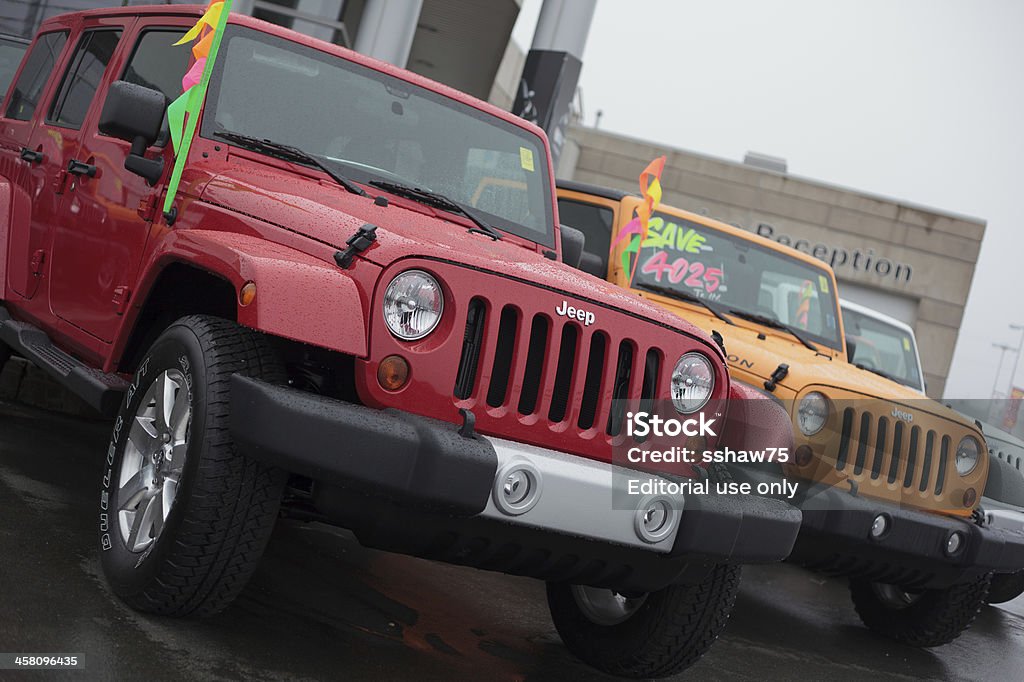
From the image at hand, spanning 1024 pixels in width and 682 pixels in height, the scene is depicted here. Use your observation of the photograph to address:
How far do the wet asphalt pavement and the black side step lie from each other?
55cm

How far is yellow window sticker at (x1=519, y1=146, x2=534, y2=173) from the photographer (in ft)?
17.2

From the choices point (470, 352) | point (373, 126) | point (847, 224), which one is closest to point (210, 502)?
point (470, 352)

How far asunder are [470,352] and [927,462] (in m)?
2.99

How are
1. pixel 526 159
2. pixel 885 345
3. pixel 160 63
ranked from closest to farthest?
pixel 160 63
pixel 526 159
pixel 885 345

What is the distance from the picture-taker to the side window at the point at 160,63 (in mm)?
4754

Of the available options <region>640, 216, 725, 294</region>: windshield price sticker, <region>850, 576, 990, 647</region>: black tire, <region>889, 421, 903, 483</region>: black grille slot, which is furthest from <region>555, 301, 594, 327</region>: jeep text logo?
<region>850, 576, 990, 647</region>: black tire

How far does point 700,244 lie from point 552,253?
2227mm

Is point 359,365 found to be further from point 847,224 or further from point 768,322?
point 847,224

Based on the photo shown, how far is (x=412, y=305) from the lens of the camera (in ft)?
11.2

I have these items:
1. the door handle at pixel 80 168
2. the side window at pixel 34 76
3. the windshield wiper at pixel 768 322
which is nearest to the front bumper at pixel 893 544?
the windshield wiper at pixel 768 322

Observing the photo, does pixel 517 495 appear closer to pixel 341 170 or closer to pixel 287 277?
pixel 287 277

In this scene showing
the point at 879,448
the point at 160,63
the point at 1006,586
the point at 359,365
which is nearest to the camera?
Answer: the point at 359,365

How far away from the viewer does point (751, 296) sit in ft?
22.6

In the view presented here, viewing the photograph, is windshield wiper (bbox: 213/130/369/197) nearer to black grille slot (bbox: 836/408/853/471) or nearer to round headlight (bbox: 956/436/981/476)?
black grille slot (bbox: 836/408/853/471)
